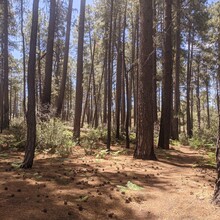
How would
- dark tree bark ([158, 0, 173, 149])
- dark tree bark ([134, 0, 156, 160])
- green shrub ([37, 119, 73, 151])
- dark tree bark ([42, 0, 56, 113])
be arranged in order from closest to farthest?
1. dark tree bark ([134, 0, 156, 160])
2. green shrub ([37, 119, 73, 151])
3. dark tree bark ([158, 0, 173, 149])
4. dark tree bark ([42, 0, 56, 113])

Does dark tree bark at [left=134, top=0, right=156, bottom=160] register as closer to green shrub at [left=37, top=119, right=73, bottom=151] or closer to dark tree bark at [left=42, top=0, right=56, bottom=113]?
green shrub at [left=37, top=119, right=73, bottom=151]

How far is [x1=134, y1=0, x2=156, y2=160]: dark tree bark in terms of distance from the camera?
8.89 metres

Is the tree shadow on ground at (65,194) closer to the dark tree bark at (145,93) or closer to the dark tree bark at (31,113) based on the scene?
the dark tree bark at (31,113)

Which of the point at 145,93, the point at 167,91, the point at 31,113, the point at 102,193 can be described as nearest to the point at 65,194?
the point at 102,193

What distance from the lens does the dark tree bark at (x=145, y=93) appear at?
8.89 metres

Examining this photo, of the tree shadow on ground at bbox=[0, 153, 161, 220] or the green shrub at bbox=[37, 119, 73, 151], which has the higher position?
the green shrub at bbox=[37, 119, 73, 151]

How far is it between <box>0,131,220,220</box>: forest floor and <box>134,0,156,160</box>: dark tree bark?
117cm

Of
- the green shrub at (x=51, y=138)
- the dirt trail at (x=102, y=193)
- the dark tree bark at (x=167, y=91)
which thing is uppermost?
the dark tree bark at (x=167, y=91)

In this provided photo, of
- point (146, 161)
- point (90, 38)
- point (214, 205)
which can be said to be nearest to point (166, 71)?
point (146, 161)

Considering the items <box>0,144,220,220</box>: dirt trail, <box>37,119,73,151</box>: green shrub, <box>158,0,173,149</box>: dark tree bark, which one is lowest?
<box>0,144,220,220</box>: dirt trail

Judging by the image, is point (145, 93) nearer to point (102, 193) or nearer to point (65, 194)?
point (102, 193)

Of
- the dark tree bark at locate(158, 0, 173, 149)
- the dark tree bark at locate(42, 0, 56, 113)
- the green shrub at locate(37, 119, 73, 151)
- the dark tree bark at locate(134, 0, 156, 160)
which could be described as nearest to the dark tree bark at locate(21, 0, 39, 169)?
A: the green shrub at locate(37, 119, 73, 151)

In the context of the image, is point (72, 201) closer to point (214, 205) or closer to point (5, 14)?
point (214, 205)

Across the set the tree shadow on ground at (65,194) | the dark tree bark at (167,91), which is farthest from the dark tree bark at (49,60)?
the tree shadow on ground at (65,194)
